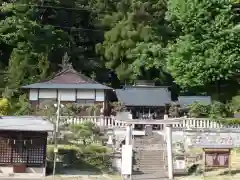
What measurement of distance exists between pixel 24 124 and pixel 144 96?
19862 millimetres

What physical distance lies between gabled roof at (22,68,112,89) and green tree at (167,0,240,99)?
260 inches

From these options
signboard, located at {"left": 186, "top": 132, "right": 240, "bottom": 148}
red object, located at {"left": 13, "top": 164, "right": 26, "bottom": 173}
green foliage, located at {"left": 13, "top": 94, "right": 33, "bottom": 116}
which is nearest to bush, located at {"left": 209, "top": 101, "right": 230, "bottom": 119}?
signboard, located at {"left": 186, "top": 132, "right": 240, "bottom": 148}

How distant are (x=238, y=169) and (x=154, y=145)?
619cm

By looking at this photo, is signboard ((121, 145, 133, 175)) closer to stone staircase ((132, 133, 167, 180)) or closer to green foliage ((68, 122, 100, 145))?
stone staircase ((132, 133, 167, 180))

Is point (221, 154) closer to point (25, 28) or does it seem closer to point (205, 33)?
point (205, 33)

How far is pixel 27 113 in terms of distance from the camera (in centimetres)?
4281

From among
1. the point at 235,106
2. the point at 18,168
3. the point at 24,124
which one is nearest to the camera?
the point at 18,168

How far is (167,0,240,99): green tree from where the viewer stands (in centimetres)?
4491

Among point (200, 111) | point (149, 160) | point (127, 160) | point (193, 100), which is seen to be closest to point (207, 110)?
point (200, 111)

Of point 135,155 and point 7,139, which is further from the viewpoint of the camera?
point 135,155

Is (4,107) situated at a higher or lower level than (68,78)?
lower

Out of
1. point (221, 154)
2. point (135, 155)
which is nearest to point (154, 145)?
point (135, 155)

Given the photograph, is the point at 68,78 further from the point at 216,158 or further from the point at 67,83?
the point at 216,158

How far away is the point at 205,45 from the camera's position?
45.3m
